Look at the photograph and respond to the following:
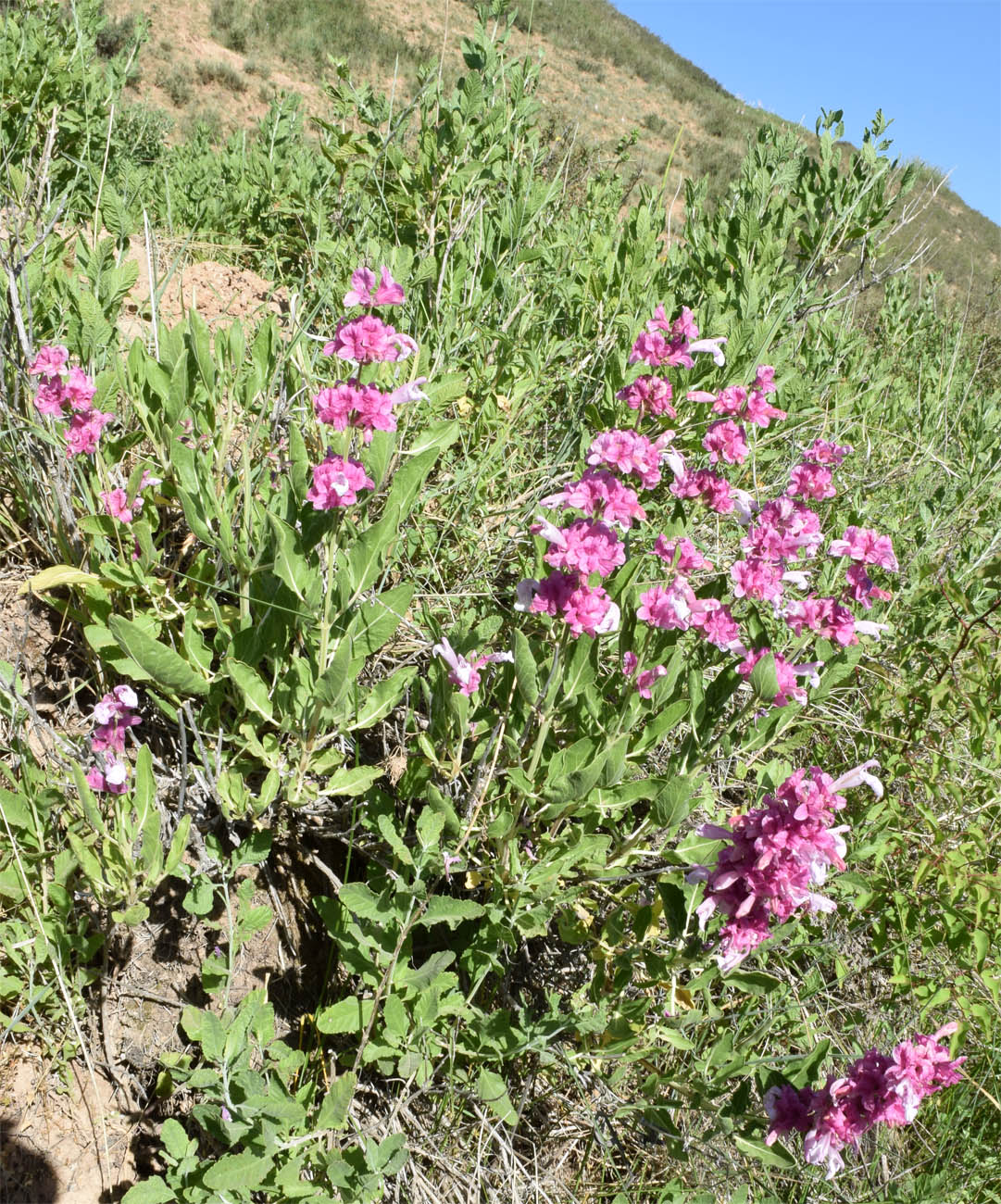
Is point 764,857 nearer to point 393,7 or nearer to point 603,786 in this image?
point 603,786

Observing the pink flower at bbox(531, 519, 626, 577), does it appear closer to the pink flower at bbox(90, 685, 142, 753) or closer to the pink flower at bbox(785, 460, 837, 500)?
the pink flower at bbox(785, 460, 837, 500)

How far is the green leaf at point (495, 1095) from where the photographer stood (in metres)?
1.78

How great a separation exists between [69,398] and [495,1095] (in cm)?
181

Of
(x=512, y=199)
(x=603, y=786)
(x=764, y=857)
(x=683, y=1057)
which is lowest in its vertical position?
(x=683, y=1057)

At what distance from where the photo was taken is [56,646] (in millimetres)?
2275

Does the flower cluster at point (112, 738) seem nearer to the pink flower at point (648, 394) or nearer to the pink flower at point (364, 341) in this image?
the pink flower at point (364, 341)

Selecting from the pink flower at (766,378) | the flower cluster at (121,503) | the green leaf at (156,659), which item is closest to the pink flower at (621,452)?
the pink flower at (766,378)

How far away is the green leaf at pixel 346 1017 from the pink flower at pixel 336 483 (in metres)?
1.01

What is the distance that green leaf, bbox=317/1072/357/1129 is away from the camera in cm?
163

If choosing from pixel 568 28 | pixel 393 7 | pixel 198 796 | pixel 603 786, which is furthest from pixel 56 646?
pixel 568 28

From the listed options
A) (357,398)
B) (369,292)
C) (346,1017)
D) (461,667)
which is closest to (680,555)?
(461,667)

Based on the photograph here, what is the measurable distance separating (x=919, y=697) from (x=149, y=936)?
2.37 meters

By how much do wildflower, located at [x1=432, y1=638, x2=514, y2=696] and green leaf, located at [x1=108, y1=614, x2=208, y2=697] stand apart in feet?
1.73

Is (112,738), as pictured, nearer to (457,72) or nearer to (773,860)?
(773,860)
